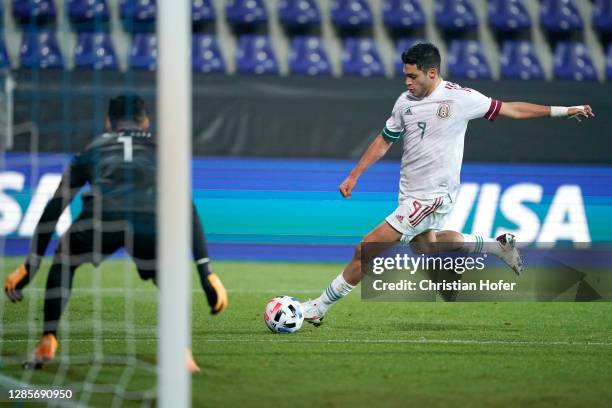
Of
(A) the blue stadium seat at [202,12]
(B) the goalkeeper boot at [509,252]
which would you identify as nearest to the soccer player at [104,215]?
(B) the goalkeeper boot at [509,252]

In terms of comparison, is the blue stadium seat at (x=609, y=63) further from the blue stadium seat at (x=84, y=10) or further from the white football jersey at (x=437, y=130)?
the white football jersey at (x=437, y=130)

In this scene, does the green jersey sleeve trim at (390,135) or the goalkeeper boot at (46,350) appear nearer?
the goalkeeper boot at (46,350)

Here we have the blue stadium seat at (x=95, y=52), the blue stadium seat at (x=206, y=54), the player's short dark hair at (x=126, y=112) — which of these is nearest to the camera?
the player's short dark hair at (x=126, y=112)

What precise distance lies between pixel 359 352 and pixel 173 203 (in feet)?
8.56

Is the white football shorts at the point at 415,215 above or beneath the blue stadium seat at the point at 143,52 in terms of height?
beneath

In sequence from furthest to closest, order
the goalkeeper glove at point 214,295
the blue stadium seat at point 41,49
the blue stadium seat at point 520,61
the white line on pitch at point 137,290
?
the blue stadium seat at point 520,61 → the blue stadium seat at point 41,49 → the white line on pitch at point 137,290 → the goalkeeper glove at point 214,295

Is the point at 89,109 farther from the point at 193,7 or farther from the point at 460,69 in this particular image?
the point at 460,69

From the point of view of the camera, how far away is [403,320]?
7898 mm

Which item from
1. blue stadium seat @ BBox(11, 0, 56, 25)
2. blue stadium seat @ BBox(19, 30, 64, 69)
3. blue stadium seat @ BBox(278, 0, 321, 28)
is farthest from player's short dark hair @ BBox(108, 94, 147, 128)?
blue stadium seat @ BBox(278, 0, 321, 28)

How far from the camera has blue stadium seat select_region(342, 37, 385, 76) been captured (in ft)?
47.4

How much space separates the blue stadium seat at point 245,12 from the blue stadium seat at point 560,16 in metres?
4.21

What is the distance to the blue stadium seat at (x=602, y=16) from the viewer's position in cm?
1517

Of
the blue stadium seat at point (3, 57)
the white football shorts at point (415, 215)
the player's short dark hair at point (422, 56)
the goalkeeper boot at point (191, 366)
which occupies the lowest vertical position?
the goalkeeper boot at point (191, 366)

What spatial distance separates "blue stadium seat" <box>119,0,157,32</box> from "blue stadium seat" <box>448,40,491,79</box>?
437cm
